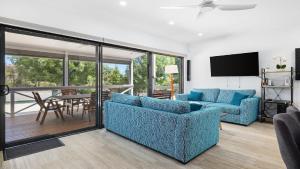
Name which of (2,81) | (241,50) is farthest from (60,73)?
(241,50)

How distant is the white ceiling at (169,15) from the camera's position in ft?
10.3

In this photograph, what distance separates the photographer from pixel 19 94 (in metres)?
3.33

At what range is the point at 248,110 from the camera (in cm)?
435

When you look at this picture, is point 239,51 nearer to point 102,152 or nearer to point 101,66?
point 101,66

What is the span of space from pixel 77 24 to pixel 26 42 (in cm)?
101

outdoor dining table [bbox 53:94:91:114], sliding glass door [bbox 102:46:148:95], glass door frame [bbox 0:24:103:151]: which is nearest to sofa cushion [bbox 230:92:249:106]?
sliding glass door [bbox 102:46:148:95]

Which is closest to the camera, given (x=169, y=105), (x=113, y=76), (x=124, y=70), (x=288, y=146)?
(x=288, y=146)

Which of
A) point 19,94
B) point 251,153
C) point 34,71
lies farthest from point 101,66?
point 251,153

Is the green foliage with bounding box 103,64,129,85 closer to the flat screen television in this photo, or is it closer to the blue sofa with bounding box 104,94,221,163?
the blue sofa with bounding box 104,94,221,163

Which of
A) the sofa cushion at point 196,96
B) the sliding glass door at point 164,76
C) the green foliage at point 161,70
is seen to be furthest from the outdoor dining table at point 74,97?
the sofa cushion at point 196,96

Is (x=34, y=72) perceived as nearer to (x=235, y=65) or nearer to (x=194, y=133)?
(x=194, y=133)

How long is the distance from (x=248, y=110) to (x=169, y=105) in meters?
2.81

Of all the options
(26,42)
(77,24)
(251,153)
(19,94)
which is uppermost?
(77,24)

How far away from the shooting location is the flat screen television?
4.96 m
